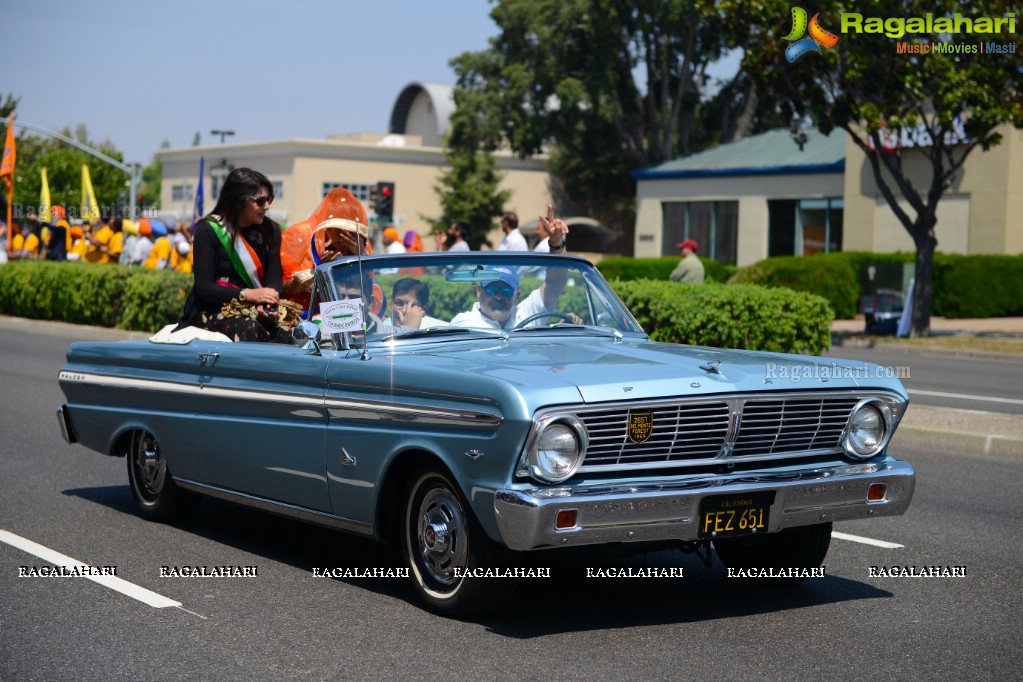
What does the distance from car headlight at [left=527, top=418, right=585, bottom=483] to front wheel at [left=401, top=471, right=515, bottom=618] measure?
1.43 feet

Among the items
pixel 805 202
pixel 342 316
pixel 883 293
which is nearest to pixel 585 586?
pixel 342 316

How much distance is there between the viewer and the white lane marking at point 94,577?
604cm

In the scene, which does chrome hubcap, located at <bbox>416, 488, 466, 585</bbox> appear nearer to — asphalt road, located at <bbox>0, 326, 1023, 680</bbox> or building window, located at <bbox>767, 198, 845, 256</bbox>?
asphalt road, located at <bbox>0, 326, 1023, 680</bbox>

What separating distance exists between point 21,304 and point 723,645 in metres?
25.7

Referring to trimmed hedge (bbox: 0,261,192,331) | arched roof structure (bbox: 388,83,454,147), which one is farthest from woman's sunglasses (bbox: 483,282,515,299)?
arched roof structure (bbox: 388,83,454,147)

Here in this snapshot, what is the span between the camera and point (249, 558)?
6961 millimetres

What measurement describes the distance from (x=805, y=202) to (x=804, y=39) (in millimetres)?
21038

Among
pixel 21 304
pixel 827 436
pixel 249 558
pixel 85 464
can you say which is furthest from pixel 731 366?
pixel 21 304

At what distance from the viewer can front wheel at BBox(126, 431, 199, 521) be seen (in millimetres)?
7691

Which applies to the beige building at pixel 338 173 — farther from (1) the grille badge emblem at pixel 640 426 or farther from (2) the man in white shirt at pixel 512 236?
(1) the grille badge emblem at pixel 640 426

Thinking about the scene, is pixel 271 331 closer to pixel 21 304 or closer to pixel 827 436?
pixel 827 436

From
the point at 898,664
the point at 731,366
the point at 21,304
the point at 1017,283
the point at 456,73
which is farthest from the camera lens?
the point at 456,73

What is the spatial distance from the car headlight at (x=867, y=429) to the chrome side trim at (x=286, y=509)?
217cm

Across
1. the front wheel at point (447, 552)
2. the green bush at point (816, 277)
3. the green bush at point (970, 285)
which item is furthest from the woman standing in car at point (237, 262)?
the green bush at point (970, 285)
